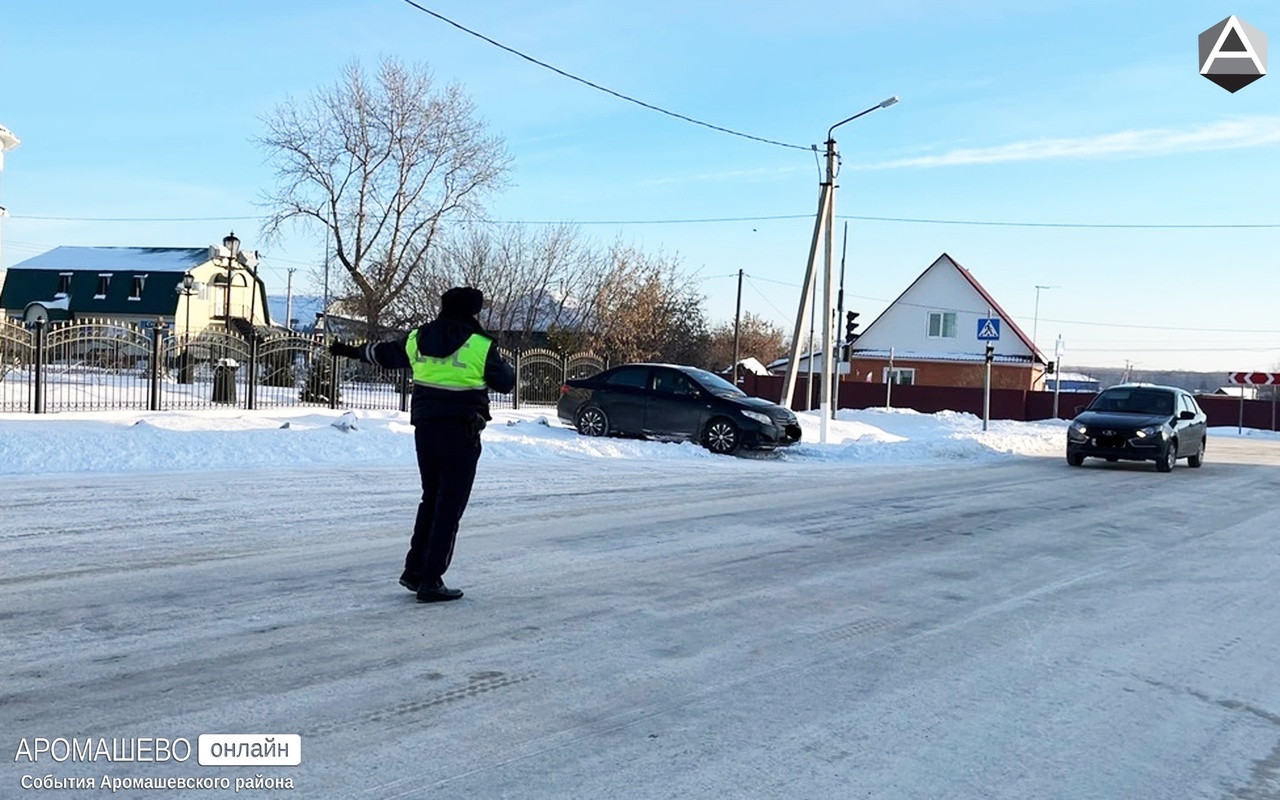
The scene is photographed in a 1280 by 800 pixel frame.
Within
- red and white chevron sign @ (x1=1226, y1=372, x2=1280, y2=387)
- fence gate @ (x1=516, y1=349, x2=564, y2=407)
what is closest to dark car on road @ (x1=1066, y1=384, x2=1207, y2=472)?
fence gate @ (x1=516, y1=349, x2=564, y2=407)

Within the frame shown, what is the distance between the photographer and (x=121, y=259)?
65188 mm

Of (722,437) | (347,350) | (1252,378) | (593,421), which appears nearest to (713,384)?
Result: (722,437)

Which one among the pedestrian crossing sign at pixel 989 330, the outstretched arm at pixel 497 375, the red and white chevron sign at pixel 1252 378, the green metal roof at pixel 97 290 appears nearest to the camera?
the outstretched arm at pixel 497 375

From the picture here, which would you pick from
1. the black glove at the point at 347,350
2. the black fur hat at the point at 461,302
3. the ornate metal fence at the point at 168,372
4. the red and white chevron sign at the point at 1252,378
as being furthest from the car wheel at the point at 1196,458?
the red and white chevron sign at the point at 1252,378

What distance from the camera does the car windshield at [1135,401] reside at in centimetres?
2006

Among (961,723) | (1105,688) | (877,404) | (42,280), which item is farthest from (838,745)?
(42,280)

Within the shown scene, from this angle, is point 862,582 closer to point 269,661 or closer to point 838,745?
point 838,745

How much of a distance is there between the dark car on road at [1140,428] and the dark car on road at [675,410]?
5.26m

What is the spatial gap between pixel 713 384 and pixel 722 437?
1.16 meters

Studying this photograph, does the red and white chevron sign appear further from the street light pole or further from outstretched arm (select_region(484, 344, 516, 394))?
outstretched arm (select_region(484, 344, 516, 394))

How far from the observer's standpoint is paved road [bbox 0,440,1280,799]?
4.02 m

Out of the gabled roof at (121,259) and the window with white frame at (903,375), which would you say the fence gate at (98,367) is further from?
the gabled roof at (121,259)

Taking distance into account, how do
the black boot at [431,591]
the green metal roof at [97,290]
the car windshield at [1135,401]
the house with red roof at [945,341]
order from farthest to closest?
the green metal roof at [97,290] < the house with red roof at [945,341] < the car windshield at [1135,401] < the black boot at [431,591]

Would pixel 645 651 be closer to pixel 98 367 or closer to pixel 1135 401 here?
pixel 98 367
